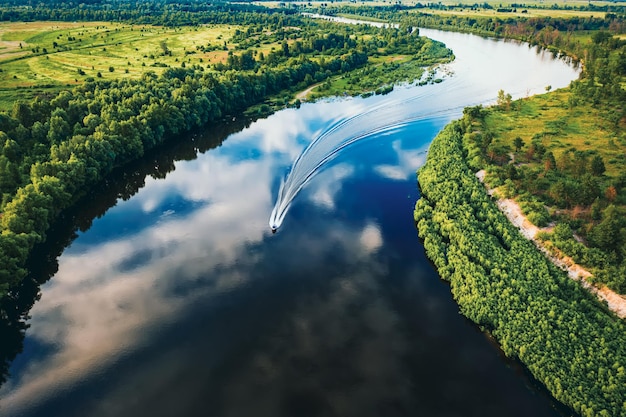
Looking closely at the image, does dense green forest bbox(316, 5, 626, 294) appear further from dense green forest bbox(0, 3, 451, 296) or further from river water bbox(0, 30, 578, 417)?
dense green forest bbox(0, 3, 451, 296)

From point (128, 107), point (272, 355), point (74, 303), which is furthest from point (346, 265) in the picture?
point (128, 107)

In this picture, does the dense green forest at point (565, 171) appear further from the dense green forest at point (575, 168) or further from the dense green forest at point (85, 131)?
the dense green forest at point (85, 131)

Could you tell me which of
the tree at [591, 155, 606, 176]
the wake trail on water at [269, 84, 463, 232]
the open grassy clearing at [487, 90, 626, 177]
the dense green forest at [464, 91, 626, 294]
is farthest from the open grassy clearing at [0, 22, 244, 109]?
the tree at [591, 155, 606, 176]

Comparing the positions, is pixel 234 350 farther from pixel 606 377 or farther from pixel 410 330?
pixel 606 377

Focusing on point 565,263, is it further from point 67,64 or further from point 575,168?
point 67,64

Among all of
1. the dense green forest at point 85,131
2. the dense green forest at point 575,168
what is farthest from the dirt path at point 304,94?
the dense green forest at point 575,168
